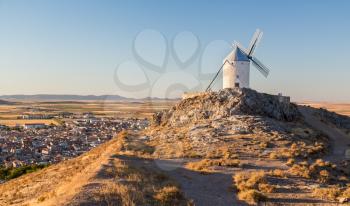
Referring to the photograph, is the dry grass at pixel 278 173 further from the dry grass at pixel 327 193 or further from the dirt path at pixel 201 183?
the dry grass at pixel 327 193

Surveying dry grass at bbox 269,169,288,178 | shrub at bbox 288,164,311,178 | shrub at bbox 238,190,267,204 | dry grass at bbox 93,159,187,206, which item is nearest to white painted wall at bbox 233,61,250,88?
shrub at bbox 288,164,311,178

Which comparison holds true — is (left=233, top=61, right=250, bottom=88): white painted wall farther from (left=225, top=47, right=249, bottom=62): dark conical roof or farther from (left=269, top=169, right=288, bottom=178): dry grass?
(left=269, top=169, right=288, bottom=178): dry grass

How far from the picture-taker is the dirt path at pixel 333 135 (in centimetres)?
2553

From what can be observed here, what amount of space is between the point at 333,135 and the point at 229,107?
9.49 meters

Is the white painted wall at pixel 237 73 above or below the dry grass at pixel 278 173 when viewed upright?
above

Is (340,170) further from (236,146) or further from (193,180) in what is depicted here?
(193,180)

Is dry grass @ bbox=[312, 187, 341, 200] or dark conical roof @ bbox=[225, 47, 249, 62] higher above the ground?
dark conical roof @ bbox=[225, 47, 249, 62]

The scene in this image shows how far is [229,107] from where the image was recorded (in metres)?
31.3

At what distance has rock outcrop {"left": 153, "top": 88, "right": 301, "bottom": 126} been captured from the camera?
1236 inches

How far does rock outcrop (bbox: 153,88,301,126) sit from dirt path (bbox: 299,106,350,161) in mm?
2424

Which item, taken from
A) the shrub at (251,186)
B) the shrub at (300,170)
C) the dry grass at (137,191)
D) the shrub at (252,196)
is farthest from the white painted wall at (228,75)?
the shrub at (252,196)

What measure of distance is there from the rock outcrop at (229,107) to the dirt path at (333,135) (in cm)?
242

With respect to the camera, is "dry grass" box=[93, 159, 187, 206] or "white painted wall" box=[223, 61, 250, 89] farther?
"white painted wall" box=[223, 61, 250, 89]

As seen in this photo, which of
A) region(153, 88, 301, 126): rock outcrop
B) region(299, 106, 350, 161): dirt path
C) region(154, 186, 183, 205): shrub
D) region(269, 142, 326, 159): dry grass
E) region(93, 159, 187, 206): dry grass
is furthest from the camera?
region(153, 88, 301, 126): rock outcrop
